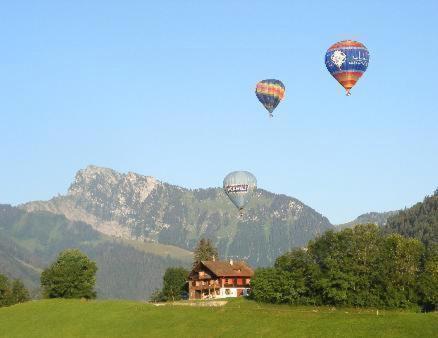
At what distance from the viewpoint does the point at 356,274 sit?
109 m

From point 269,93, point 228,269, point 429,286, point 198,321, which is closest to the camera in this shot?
point 198,321

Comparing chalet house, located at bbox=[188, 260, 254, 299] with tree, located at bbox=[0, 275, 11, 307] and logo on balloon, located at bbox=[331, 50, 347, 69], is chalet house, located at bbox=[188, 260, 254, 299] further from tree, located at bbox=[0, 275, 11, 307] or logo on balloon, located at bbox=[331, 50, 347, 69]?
logo on balloon, located at bbox=[331, 50, 347, 69]

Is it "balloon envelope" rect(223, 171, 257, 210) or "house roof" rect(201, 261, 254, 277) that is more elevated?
"balloon envelope" rect(223, 171, 257, 210)

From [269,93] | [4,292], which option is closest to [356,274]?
[269,93]

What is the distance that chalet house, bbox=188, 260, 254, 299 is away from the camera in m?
156

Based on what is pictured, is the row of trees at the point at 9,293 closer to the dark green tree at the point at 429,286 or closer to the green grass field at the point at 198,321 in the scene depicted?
the green grass field at the point at 198,321

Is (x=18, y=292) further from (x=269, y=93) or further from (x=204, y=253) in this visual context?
(x=269, y=93)

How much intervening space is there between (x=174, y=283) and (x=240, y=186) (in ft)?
99.0

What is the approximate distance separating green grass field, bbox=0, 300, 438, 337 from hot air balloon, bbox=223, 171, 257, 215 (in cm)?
3552

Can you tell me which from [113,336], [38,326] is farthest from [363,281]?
[38,326]

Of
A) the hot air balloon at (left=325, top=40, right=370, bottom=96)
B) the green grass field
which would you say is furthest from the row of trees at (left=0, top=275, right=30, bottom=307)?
the hot air balloon at (left=325, top=40, right=370, bottom=96)

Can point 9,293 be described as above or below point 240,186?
below

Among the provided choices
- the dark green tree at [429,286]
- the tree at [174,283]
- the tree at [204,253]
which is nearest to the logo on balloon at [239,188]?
the tree at [174,283]

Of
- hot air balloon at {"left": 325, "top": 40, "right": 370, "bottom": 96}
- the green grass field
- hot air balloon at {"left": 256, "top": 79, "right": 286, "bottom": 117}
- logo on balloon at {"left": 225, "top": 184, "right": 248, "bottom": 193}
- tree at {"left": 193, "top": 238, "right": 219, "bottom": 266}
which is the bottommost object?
the green grass field
